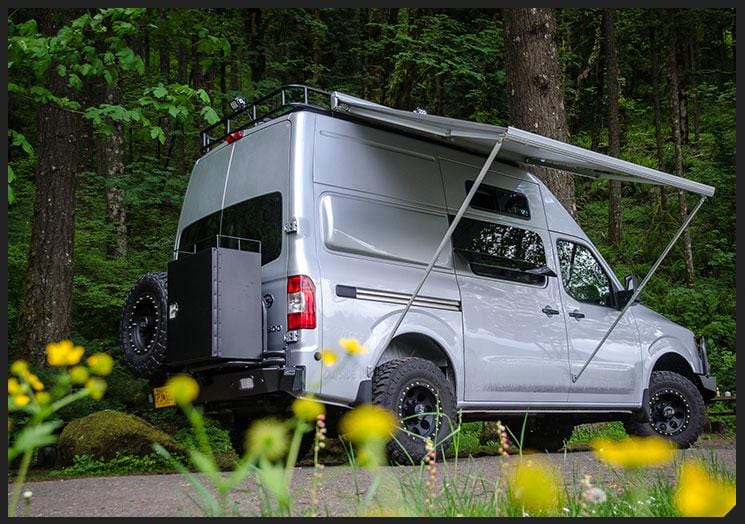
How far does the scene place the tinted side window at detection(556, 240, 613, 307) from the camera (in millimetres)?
7625

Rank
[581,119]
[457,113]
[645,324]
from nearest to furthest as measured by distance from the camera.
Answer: [645,324], [457,113], [581,119]

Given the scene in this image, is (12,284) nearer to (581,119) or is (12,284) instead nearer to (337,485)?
(337,485)

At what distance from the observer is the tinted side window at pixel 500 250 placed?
6809mm

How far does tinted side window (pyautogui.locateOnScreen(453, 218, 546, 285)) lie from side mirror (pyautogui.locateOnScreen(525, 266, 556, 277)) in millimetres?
26

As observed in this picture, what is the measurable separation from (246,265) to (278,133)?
1.21 metres

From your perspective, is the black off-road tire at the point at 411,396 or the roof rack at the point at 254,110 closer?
the black off-road tire at the point at 411,396

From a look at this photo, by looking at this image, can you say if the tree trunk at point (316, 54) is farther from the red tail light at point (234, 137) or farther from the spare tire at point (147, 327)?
the spare tire at point (147, 327)

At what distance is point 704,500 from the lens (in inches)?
47.2

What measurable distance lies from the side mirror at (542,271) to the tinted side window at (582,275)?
294 mm

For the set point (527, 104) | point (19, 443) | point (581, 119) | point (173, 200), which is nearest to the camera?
point (19, 443)

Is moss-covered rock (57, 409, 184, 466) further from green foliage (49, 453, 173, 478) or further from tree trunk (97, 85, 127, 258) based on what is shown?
tree trunk (97, 85, 127, 258)

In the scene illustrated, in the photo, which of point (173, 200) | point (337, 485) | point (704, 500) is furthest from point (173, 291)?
point (173, 200)

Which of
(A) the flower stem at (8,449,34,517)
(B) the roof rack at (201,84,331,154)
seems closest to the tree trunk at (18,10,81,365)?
(B) the roof rack at (201,84,331,154)

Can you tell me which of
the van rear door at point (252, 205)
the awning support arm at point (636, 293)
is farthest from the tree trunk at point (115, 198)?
the awning support arm at point (636, 293)
